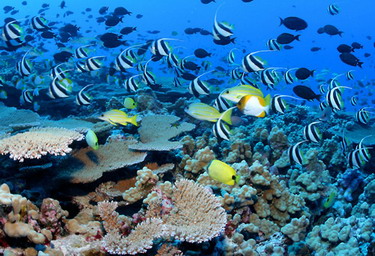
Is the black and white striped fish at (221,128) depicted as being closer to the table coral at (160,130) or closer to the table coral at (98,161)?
the table coral at (160,130)

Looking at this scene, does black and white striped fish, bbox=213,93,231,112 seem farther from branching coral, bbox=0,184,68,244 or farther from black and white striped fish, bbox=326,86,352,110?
branching coral, bbox=0,184,68,244

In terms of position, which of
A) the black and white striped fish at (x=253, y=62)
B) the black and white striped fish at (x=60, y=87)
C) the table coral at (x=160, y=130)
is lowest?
the table coral at (x=160, y=130)

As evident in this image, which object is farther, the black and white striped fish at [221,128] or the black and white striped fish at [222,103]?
the black and white striped fish at [222,103]

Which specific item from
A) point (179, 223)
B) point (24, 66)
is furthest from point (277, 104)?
point (24, 66)

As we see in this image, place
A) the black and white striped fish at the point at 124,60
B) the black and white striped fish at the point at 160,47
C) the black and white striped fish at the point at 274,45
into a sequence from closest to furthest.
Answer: the black and white striped fish at the point at 160,47
the black and white striped fish at the point at 124,60
the black and white striped fish at the point at 274,45

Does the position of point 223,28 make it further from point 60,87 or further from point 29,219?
point 29,219

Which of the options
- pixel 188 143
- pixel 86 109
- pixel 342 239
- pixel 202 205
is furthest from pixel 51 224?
pixel 86 109

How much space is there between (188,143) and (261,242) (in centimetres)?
224

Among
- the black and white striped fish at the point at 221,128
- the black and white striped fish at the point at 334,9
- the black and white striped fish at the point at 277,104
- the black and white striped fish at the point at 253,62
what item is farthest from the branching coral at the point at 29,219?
the black and white striped fish at the point at 334,9

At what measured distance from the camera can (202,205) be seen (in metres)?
2.86

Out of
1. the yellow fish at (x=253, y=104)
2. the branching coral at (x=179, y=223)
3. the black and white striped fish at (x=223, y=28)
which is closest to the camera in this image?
the branching coral at (x=179, y=223)

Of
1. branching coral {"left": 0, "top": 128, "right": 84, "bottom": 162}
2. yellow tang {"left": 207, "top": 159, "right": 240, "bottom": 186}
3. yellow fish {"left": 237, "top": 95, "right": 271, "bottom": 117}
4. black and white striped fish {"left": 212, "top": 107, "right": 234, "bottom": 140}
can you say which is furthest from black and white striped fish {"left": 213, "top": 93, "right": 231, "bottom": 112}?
branching coral {"left": 0, "top": 128, "right": 84, "bottom": 162}

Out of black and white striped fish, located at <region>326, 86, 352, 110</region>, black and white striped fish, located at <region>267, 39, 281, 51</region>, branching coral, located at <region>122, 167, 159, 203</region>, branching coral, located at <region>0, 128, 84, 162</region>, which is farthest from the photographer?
black and white striped fish, located at <region>267, 39, 281, 51</region>

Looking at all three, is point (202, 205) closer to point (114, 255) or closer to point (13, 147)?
point (114, 255)
